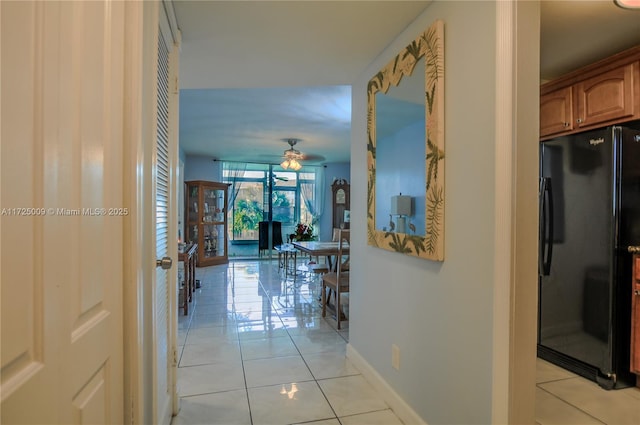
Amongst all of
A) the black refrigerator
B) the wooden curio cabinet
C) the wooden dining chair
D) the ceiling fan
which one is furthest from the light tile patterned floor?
the wooden curio cabinet

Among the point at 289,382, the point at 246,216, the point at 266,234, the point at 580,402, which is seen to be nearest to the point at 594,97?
the point at 580,402

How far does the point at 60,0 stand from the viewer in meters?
0.65

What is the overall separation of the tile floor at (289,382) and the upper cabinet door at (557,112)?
6.12ft

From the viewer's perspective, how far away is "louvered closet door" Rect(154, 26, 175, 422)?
1513 mm

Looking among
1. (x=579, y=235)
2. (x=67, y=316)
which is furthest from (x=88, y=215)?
(x=579, y=235)

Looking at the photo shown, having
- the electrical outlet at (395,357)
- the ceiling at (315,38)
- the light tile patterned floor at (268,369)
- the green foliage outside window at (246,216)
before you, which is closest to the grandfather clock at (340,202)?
the green foliage outside window at (246,216)

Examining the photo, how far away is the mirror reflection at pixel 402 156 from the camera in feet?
5.74

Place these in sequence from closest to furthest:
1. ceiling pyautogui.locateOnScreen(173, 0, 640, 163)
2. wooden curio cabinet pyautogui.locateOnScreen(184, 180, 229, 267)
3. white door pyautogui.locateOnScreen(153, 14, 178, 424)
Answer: white door pyautogui.locateOnScreen(153, 14, 178, 424)
ceiling pyautogui.locateOnScreen(173, 0, 640, 163)
wooden curio cabinet pyautogui.locateOnScreen(184, 180, 229, 267)

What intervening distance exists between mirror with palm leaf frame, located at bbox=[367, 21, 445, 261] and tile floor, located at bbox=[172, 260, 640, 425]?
3.36ft

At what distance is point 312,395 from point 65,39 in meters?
2.18

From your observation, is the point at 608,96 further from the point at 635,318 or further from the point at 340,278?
the point at 340,278

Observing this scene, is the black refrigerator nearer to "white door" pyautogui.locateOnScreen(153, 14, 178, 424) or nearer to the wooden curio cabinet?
"white door" pyautogui.locateOnScreen(153, 14, 178, 424)

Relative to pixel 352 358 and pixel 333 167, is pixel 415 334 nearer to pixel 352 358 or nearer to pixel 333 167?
pixel 352 358

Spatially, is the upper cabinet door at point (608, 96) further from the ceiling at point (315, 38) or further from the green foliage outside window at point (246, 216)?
the green foliage outside window at point (246, 216)
